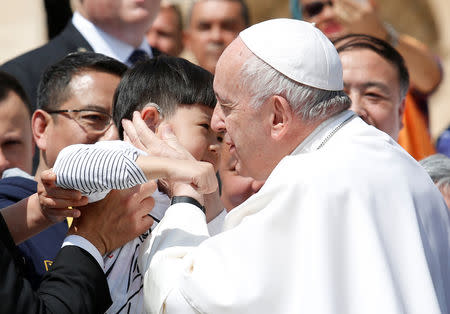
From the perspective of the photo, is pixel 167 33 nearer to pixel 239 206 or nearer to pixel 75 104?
pixel 75 104

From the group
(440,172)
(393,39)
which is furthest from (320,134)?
(393,39)

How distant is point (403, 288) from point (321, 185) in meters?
0.46

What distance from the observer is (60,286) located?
320cm

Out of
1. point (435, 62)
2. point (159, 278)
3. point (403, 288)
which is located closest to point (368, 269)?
point (403, 288)

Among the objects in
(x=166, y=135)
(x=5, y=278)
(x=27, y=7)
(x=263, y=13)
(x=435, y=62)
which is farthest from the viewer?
(x=263, y=13)

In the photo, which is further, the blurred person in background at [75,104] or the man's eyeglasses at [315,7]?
the man's eyeglasses at [315,7]

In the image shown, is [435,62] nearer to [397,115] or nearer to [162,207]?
[397,115]

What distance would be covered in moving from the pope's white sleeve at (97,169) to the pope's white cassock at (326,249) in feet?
1.22

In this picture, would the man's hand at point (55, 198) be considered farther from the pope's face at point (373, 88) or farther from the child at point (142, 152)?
the pope's face at point (373, 88)

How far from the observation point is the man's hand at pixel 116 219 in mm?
3424

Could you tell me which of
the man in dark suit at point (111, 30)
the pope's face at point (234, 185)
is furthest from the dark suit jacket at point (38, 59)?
the pope's face at point (234, 185)

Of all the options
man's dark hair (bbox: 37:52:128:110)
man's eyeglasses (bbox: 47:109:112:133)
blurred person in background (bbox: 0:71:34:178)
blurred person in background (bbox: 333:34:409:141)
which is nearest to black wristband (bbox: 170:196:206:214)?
man's eyeglasses (bbox: 47:109:112:133)

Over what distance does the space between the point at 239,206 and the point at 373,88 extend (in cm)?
198

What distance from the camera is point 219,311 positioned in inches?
123
